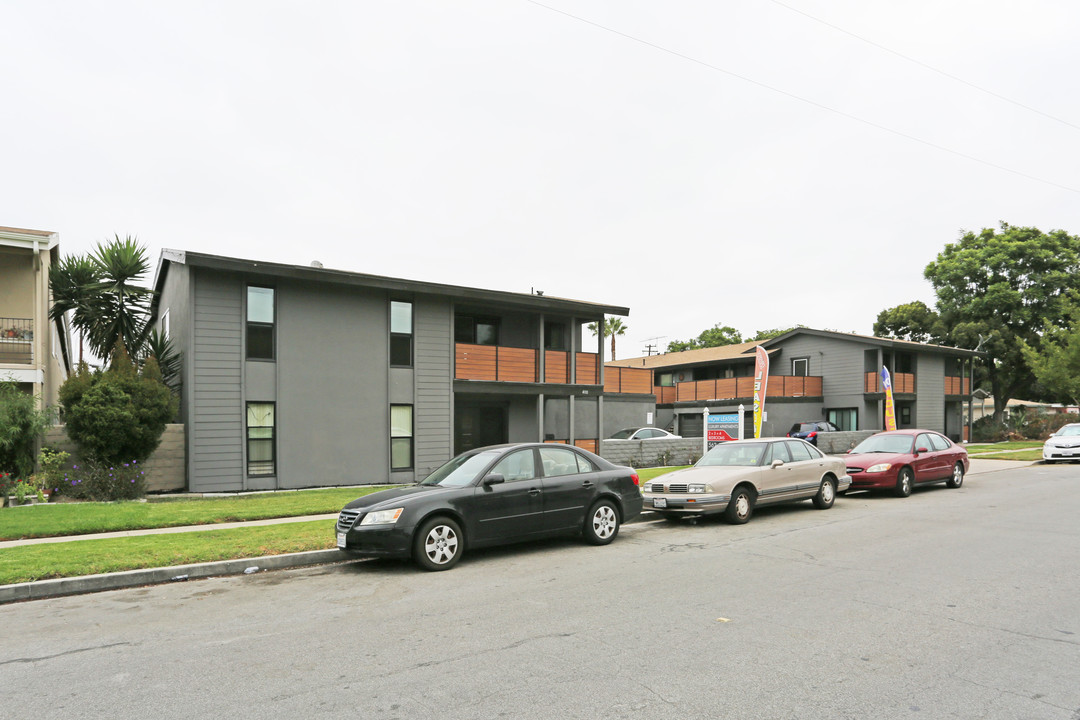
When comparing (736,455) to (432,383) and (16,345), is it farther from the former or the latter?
(16,345)

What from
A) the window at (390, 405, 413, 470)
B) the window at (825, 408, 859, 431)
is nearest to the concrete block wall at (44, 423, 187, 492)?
the window at (390, 405, 413, 470)

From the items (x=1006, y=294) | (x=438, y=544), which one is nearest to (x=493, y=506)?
(x=438, y=544)

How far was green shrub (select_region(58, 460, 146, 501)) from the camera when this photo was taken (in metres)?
14.2

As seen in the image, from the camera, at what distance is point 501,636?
5.63m

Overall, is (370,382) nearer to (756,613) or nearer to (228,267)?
(228,267)

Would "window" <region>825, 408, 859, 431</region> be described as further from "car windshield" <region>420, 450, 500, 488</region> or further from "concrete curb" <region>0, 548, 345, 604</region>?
"concrete curb" <region>0, 548, 345, 604</region>

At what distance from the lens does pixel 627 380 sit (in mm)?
30234

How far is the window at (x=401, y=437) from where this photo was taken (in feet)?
63.0

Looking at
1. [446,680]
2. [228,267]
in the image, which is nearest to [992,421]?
[228,267]

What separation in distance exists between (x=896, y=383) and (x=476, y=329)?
81.2 ft

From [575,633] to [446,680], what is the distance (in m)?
1.39

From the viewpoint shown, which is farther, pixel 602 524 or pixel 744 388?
pixel 744 388

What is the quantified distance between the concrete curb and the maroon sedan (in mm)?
11749

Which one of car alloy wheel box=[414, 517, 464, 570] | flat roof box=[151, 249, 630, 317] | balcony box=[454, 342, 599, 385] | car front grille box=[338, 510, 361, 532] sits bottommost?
car alloy wheel box=[414, 517, 464, 570]
